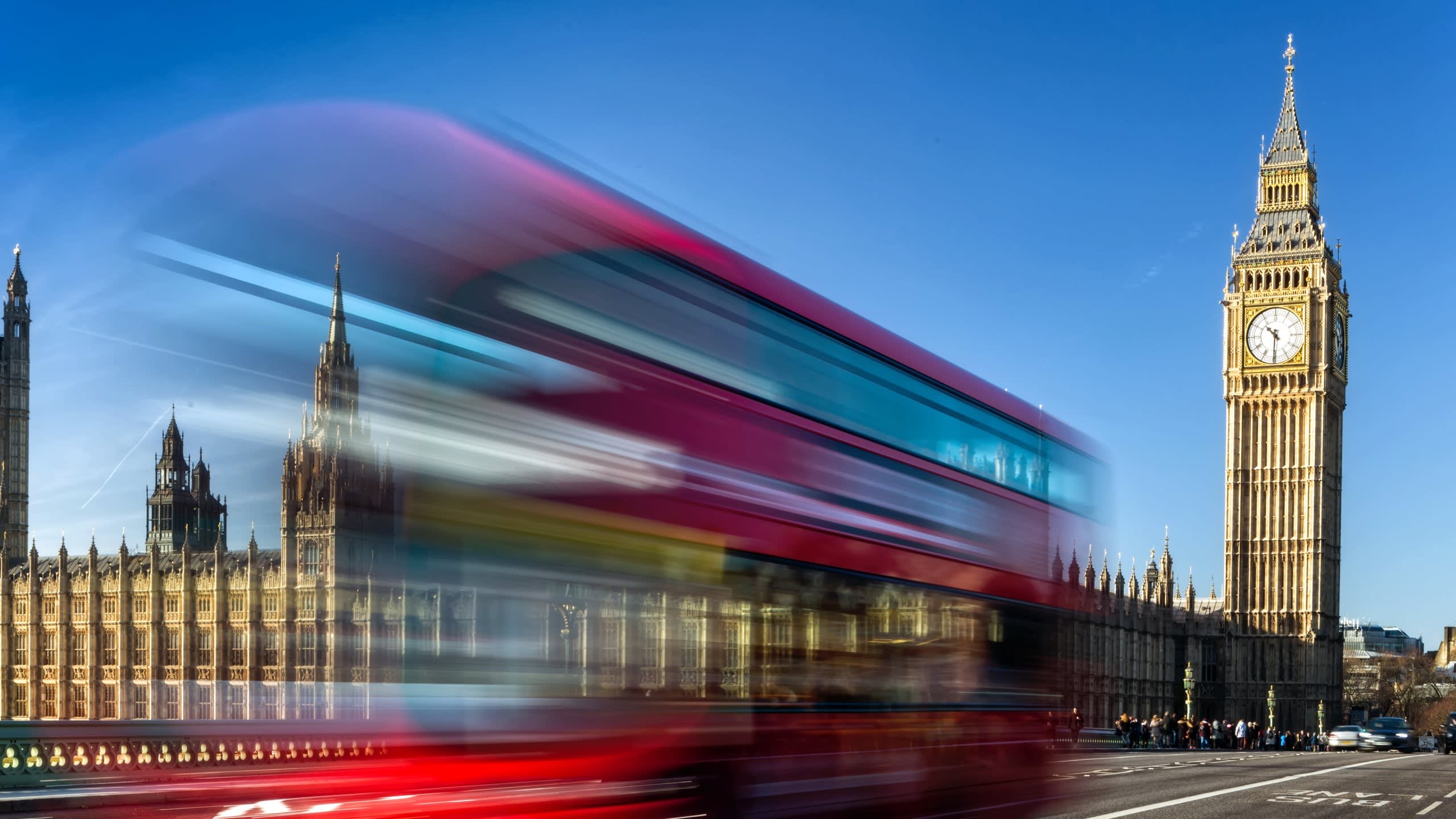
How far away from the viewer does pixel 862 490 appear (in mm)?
7859

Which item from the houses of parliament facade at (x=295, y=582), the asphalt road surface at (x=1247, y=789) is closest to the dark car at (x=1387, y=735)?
the asphalt road surface at (x=1247, y=789)

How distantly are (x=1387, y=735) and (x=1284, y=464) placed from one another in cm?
3212

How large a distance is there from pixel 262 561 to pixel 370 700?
0.99 meters

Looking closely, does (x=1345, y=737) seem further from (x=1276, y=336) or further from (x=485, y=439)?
(x=485, y=439)

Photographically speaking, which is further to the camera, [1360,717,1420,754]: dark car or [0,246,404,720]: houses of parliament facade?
[1360,717,1420,754]: dark car

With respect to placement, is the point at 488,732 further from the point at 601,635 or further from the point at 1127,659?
the point at 1127,659

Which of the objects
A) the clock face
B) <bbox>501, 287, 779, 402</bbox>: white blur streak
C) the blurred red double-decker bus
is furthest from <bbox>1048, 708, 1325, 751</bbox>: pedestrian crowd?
<bbox>501, 287, 779, 402</bbox>: white blur streak

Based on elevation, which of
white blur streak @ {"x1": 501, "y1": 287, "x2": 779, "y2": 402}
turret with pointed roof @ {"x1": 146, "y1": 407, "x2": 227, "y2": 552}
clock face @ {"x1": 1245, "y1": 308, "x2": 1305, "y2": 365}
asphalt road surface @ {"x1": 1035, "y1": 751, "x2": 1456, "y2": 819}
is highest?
clock face @ {"x1": 1245, "y1": 308, "x2": 1305, "y2": 365}

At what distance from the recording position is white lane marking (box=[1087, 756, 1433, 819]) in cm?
1188

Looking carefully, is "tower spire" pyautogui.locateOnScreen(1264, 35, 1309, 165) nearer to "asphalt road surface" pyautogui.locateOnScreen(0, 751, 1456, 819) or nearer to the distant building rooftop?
"asphalt road surface" pyautogui.locateOnScreen(0, 751, 1456, 819)

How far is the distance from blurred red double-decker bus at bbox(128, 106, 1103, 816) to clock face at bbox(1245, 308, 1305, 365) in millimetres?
59619

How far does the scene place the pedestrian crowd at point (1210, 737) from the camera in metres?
44.3

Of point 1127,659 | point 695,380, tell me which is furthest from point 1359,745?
point 695,380

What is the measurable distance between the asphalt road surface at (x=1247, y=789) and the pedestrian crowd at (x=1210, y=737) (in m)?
17.5
